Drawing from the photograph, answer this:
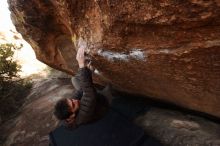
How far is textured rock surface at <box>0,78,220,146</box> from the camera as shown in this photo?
4.92 meters

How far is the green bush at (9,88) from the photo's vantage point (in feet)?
29.9

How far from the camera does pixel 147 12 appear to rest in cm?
330

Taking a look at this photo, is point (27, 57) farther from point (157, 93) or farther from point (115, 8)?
point (115, 8)

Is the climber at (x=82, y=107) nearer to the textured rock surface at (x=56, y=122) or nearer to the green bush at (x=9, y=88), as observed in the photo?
the textured rock surface at (x=56, y=122)

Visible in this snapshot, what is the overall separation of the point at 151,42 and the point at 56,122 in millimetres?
4602

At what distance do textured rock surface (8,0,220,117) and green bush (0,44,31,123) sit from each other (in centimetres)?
375

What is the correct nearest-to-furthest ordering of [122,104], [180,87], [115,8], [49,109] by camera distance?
[115,8]
[180,87]
[122,104]
[49,109]

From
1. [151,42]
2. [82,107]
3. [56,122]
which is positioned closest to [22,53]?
[56,122]

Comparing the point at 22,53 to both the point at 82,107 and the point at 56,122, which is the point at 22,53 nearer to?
the point at 56,122

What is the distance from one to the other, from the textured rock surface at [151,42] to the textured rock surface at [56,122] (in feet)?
1.30

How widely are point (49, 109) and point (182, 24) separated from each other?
5950mm

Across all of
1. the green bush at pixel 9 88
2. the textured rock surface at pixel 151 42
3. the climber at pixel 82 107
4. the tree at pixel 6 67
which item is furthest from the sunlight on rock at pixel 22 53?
the climber at pixel 82 107

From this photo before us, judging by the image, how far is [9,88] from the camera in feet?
32.3

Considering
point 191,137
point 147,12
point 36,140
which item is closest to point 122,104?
point 191,137
